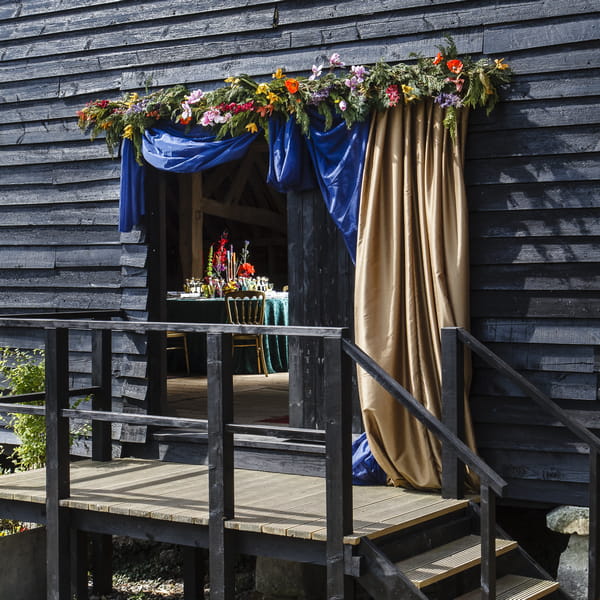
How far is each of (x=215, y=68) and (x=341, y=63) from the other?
95 cm

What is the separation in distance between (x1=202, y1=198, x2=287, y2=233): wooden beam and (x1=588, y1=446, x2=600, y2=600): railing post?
9.89 metres

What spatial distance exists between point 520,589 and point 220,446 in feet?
4.82

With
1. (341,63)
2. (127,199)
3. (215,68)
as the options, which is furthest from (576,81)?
(127,199)

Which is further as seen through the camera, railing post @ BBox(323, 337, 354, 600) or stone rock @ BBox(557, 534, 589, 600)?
stone rock @ BBox(557, 534, 589, 600)

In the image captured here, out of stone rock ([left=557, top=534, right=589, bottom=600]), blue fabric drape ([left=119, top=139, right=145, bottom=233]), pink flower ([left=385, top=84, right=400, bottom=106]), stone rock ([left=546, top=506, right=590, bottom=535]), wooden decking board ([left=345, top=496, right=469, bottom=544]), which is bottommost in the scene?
Answer: stone rock ([left=557, top=534, right=589, bottom=600])

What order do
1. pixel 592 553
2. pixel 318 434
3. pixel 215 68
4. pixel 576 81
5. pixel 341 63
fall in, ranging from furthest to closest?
1. pixel 215 68
2. pixel 341 63
3. pixel 576 81
4. pixel 592 553
5. pixel 318 434

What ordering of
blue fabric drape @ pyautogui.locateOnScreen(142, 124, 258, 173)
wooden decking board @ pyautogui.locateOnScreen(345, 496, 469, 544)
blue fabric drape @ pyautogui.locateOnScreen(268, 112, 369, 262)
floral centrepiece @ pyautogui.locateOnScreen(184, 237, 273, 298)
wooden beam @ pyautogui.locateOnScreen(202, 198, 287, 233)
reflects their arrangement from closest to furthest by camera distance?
1. wooden decking board @ pyautogui.locateOnScreen(345, 496, 469, 544)
2. blue fabric drape @ pyautogui.locateOnScreen(268, 112, 369, 262)
3. blue fabric drape @ pyautogui.locateOnScreen(142, 124, 258, 173)
4. floral centrepiece @ pyautogui.locateOnScreen(184, 237, 273, 298)
5. wooden beam @ pyautogui.locateOnScreen(202, 198, 287, 233)

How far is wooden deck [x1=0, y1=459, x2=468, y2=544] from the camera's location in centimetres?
446

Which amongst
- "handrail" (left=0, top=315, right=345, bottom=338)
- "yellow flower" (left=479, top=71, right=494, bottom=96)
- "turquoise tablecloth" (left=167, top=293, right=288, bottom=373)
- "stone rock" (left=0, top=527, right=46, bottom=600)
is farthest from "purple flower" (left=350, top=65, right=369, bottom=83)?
"turquoise tablecloth" (left=167, top=293, right=288, bottom=373)

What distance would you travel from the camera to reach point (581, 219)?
5.36m

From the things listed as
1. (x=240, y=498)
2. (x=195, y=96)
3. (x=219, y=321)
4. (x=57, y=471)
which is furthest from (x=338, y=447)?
(x=219, y=321)

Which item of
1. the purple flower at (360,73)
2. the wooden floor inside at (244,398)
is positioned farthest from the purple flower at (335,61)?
the wooden floor inside at (244,398)

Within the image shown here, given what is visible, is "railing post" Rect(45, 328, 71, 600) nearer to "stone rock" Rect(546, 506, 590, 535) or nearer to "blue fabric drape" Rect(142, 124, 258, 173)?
"blue fabric drape" Rect(142, 124, 258, 173)

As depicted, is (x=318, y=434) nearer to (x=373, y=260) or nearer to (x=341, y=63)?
(x=373, y=260)
